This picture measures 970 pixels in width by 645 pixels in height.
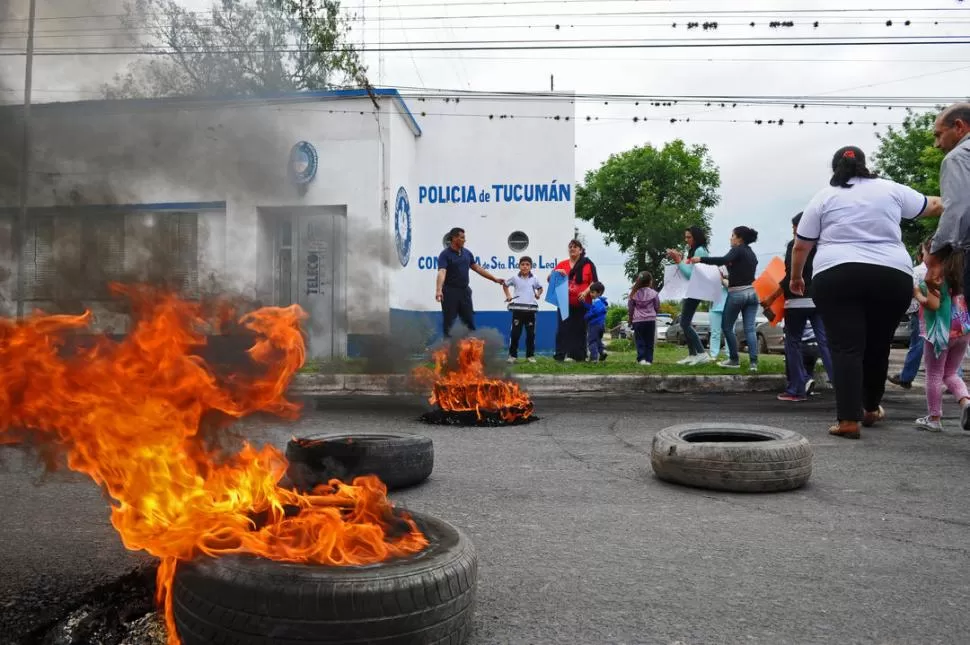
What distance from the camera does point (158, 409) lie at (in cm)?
248

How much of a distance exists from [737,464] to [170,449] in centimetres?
282

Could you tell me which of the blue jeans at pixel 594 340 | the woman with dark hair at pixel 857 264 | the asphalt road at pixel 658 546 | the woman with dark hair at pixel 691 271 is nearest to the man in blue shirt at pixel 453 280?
the woman with dark hair at pixel 691 271

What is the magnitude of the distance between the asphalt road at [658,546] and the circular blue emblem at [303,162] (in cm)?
177

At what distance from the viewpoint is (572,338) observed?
12.0 m

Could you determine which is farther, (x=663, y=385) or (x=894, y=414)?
(x=663, y=385)

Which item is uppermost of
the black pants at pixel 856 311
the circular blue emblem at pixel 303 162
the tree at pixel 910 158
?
the tree at pixel 910 158

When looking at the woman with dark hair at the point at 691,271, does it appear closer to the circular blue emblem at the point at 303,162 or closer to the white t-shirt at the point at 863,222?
the white t-shirt at the point at 863,222

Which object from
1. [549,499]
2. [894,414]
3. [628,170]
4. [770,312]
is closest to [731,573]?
[549,499]

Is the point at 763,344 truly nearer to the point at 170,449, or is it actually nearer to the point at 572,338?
the point at 572,338

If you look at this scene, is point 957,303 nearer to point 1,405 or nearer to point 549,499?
point 549,499

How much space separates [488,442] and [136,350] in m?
3.11

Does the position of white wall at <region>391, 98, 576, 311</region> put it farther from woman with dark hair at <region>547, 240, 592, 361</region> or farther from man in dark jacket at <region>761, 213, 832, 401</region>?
man in dark jacket at <region>761, 213, 832, 401</region>

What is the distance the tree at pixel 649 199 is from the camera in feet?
163

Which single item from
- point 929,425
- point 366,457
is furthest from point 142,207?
point 929,425
